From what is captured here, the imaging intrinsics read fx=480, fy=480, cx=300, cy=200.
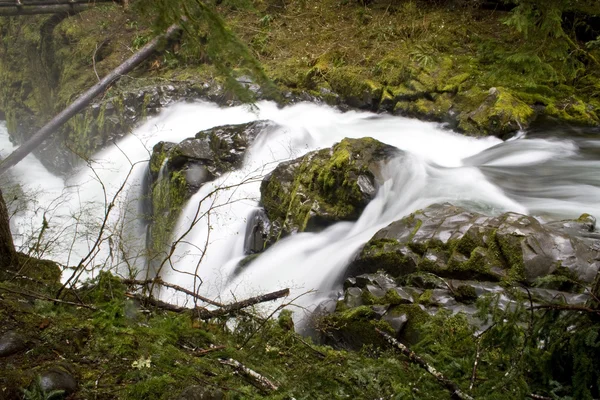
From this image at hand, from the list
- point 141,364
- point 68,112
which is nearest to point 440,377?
point 141,364

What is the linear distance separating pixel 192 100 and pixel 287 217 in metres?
6.15

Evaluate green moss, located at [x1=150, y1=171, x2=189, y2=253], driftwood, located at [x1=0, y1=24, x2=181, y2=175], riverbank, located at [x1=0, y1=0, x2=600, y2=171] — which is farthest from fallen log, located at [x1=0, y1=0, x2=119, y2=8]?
green moss, located at [x1=150, y1=171, x2=189, y2=253]

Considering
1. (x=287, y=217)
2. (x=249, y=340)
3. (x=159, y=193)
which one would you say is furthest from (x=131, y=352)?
(x=159, y=193)

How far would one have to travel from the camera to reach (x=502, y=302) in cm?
434

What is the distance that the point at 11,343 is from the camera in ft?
8.02

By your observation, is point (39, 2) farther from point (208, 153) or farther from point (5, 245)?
point (5, 245)

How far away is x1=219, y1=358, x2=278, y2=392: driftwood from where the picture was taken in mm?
2658

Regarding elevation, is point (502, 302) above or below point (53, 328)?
below

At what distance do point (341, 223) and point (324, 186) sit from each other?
Answer: 0.66 meters

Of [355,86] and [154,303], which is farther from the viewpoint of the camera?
[355,86]

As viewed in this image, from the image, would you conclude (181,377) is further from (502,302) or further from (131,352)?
(502,302)

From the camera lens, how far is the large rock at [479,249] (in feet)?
15.3

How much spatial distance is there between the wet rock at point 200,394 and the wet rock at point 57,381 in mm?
513

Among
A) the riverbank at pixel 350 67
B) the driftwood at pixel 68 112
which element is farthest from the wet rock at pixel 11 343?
the driftwood at pixel 68 112
